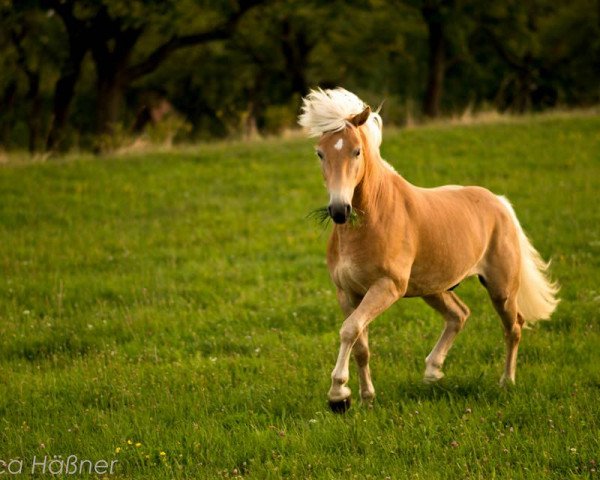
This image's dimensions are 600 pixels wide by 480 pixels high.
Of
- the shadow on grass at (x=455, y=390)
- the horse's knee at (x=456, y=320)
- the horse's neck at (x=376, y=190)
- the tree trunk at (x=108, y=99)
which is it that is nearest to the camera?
the horse's neck at (x=376, y=190)

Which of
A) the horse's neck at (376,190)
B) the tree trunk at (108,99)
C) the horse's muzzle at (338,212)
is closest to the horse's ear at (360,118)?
the horse's neck at (376,190)

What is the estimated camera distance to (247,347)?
899cm

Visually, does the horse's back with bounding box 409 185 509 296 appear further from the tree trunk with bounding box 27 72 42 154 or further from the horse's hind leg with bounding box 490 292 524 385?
the tree trunk with bounding box 27 72 42 154

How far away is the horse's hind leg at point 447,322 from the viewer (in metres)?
7.69

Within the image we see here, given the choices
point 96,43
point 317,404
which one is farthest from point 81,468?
point 96,43

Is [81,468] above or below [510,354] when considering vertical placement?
below

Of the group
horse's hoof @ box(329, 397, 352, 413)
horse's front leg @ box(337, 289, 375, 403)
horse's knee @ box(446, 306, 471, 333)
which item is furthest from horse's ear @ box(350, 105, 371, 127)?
horse's knee @ box(446, 306, 471, 333)

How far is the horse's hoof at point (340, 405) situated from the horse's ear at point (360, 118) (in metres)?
2.36

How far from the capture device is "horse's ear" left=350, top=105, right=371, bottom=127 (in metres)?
6.35

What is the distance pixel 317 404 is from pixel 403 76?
4408 centimetres

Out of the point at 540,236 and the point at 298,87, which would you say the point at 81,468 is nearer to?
the point at 540,236

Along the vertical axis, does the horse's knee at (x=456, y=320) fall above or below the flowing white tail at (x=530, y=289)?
below

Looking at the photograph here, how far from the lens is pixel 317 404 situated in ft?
23.2

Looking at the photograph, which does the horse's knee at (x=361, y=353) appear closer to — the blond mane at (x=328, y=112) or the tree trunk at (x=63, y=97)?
the blond mane at (x=328, y=112)
